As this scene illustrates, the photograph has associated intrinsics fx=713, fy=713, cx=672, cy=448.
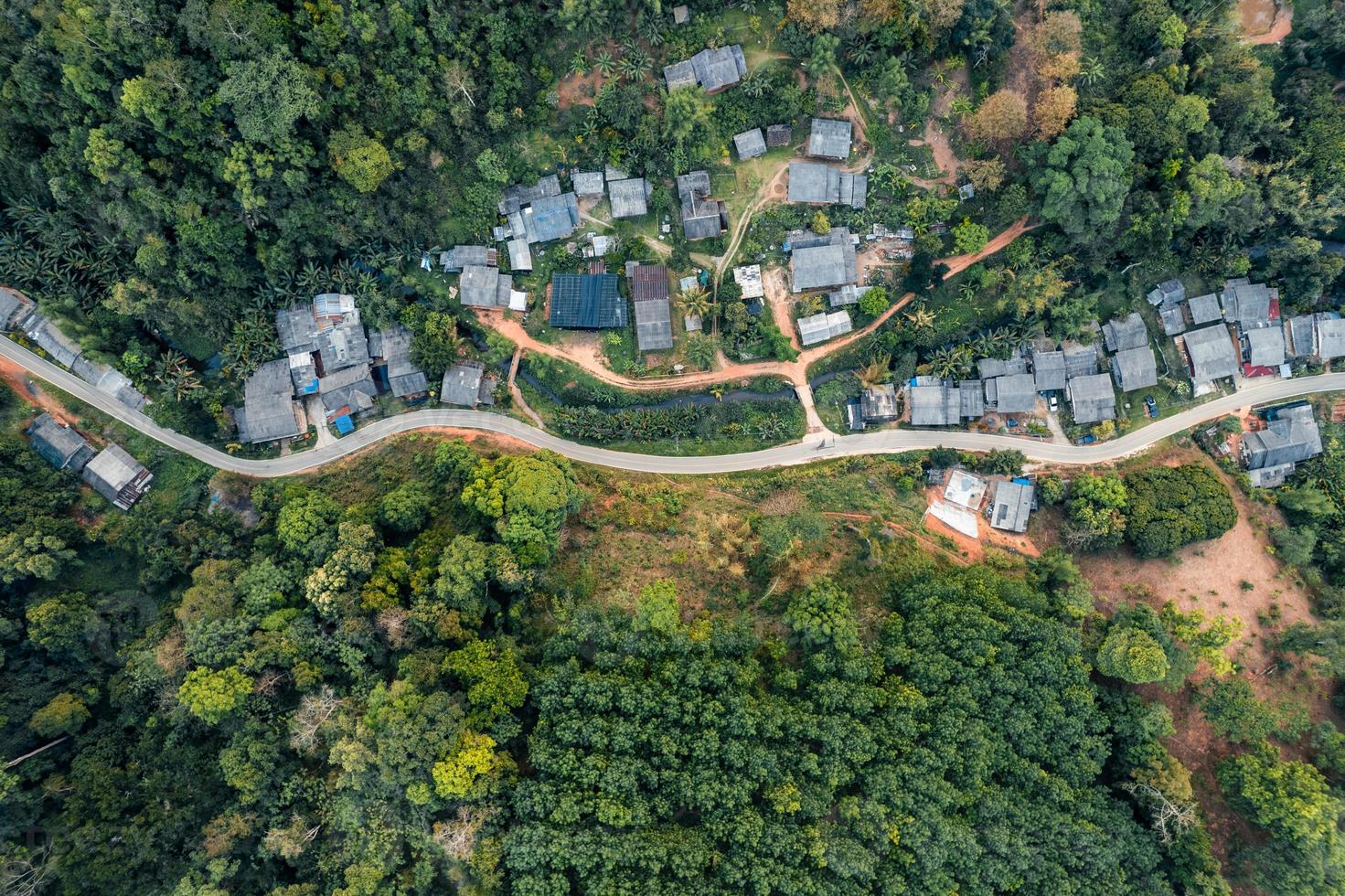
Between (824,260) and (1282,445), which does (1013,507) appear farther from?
(824,260)

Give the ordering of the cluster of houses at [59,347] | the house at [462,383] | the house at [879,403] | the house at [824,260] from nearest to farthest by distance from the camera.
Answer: the cluster of houses at [59,347] < the house at [824,260] < the house at [879,403] < the house at [462,383]

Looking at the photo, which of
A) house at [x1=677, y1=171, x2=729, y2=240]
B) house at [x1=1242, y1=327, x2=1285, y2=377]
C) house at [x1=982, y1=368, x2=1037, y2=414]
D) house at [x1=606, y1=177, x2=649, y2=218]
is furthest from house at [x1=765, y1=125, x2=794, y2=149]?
house at [x1=1242, y1=327, x2=1285, y2=377]

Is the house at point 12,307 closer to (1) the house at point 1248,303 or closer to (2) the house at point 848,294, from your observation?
(2) the house at point 848,294

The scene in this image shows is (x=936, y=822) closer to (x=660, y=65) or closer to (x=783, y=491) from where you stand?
(x=783, y=491)

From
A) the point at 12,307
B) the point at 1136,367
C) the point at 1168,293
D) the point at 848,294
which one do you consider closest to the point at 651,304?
the point at 848,294

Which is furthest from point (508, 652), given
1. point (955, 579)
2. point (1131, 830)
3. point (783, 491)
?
point (1131, 830)

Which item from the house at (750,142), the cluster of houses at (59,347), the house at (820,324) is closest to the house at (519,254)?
the house at (750,142)
